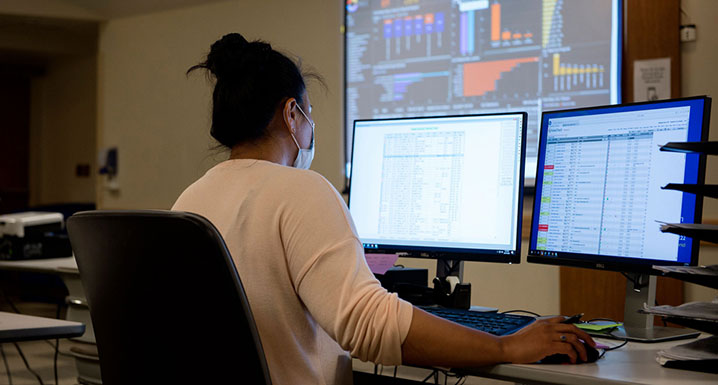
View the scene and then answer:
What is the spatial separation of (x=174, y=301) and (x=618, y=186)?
38.5 inches

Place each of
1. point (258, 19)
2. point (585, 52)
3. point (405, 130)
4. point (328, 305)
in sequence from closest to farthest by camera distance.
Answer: point (328, 305), point (405, 130), point (585, 52), point (258, 19)

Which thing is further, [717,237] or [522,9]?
[522,9]

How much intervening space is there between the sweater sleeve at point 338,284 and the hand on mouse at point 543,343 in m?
0.19

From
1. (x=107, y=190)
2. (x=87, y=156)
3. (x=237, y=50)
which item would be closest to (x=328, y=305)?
(x=237, y=50)

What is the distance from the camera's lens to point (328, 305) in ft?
3.70

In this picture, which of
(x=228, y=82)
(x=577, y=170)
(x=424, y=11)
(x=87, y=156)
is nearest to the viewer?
(x=228, y=82)

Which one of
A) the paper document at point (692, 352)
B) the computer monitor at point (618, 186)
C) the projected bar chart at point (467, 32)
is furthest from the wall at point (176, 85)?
the paper document at point (692, 352)

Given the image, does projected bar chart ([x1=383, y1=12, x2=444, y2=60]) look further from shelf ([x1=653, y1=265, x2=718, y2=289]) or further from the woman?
shelf ([x1=653, y1=265, x2=718, y2=289])

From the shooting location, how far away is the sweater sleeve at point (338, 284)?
1.12 m

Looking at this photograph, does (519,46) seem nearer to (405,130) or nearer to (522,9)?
(522,9)

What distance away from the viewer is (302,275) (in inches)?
45.3

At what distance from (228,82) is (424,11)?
285 cm

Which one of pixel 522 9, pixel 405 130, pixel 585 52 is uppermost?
pixel 522 9

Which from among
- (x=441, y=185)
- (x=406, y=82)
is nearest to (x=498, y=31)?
(x=406, y=82)
